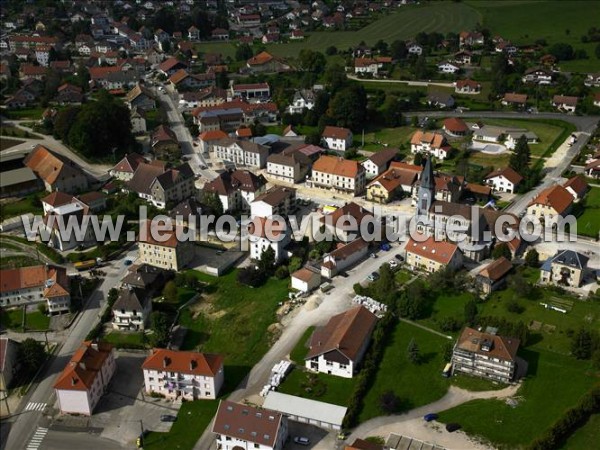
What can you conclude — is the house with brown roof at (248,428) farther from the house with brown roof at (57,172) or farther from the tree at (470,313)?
the house with brown roof at (57,172)

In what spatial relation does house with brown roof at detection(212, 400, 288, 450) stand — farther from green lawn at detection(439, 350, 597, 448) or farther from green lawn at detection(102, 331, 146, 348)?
green lawn at detection(102, 331, 146, 348)

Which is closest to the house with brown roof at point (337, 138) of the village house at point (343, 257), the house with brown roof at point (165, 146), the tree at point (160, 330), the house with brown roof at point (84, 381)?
the house with brown roof at point (165, 146)

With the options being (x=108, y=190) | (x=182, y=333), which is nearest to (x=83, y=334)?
(x=182, y=333)

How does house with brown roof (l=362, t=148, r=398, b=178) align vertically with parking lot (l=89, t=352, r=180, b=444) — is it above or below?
above

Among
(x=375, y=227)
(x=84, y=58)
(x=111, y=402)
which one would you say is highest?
(x=84, y=58)

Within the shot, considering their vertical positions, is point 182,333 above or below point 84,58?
below

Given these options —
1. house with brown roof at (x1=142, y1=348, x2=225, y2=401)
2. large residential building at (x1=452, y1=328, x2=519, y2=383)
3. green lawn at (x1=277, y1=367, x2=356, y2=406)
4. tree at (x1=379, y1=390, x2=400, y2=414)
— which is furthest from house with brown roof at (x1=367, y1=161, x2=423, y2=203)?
house with brown roof at (x1=142, y1=348, x2=225, y2=401)

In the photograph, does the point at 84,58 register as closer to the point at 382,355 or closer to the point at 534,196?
the point at 534,196
